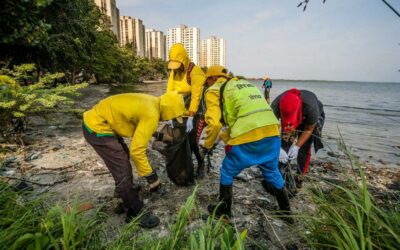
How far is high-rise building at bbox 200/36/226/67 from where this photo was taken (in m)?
145

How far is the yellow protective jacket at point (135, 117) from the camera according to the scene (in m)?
2.39

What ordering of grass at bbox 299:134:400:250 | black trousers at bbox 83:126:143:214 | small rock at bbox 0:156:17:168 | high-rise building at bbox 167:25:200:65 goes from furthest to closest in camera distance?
high-rise building at bbox 167:25:200:65, small rock at bbox 0:156:17:168, black trousers at bbox 83:126:143:214, grass at bbox 299:134:400:250

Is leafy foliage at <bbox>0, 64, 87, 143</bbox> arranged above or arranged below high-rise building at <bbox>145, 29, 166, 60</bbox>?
below

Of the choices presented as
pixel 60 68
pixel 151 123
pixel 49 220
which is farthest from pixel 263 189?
pixel 60 68

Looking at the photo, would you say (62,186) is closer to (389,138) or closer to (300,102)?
(300,102)

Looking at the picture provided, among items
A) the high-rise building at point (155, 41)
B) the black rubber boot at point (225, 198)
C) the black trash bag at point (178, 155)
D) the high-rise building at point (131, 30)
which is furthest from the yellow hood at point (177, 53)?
the high-rise building at point (155, 41)

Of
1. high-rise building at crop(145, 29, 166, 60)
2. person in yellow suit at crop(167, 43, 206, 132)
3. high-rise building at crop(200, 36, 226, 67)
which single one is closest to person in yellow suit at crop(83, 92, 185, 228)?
person in yellow suit at crop(167, 43, 206, 132)

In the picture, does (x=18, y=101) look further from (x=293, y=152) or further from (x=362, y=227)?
(x=362, y=227)

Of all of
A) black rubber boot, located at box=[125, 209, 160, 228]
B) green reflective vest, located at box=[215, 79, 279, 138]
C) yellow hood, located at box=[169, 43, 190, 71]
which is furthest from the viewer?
yellow hood, located at box=[169, 43, 190, 71]

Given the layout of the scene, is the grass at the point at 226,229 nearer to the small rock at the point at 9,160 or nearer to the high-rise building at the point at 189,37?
the small rock at the point at 9,160

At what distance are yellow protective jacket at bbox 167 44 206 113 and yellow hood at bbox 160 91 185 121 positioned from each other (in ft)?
4.18

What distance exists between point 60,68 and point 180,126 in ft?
22.8

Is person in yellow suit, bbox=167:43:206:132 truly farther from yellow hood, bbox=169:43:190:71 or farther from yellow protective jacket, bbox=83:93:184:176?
yellow protective jacket, bbox=83:93:184:176

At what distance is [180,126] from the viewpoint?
3451 millimetres
